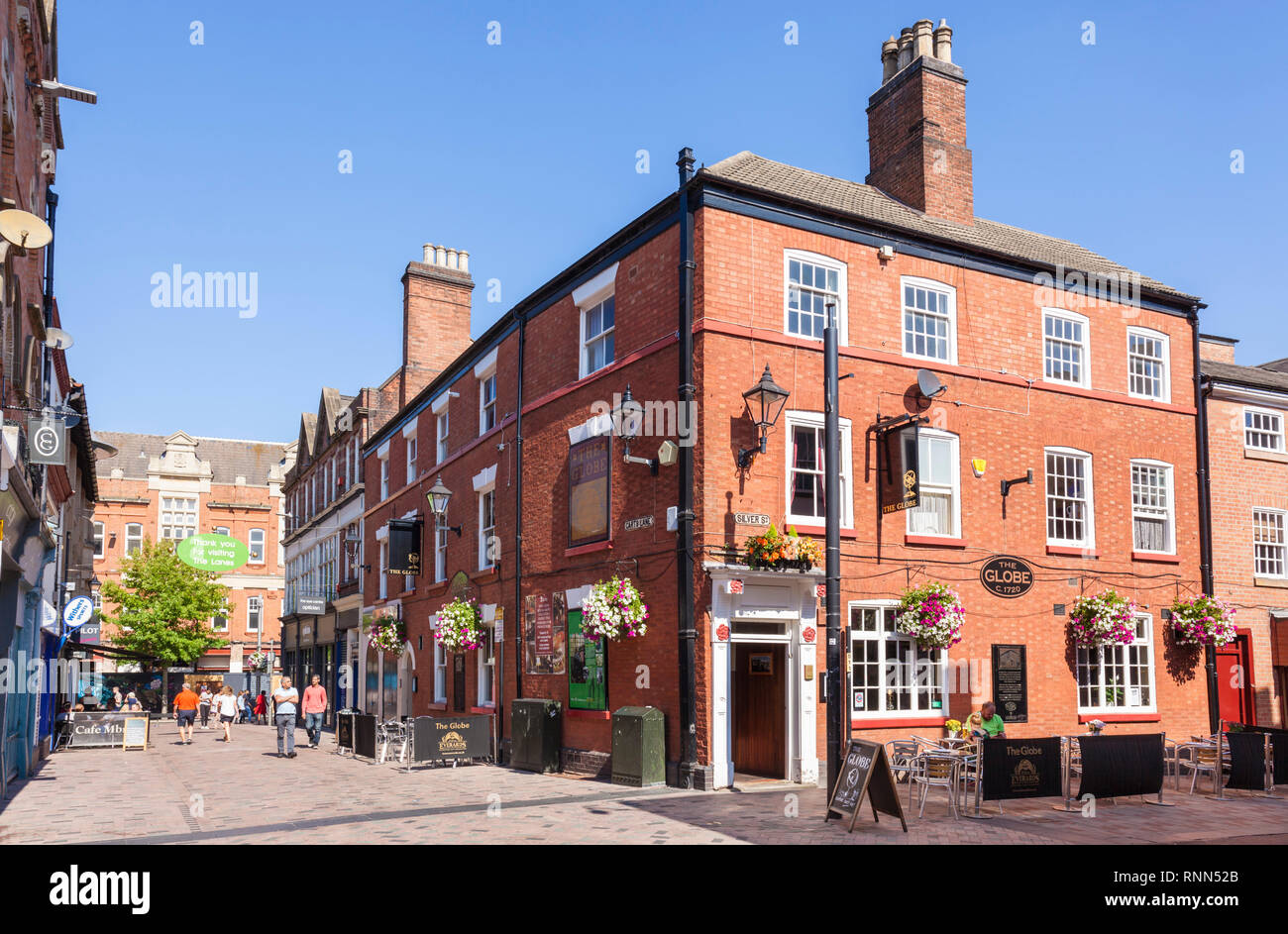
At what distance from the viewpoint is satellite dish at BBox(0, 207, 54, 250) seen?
11.8 m

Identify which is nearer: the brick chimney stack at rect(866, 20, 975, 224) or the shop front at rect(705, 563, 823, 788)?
the shop front at rect(705, 563, 823, 788)

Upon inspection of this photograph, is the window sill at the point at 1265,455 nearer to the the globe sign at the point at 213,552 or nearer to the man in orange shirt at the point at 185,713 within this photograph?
the the globe sign at the point at 213,552

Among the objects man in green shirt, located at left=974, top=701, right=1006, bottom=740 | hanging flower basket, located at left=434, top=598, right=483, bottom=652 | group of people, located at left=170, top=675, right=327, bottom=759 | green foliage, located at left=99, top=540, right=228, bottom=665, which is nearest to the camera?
man in green shirt, located at left=974, top=701, right=1006, bottom=740

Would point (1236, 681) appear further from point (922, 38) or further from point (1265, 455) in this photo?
point (922, 38)

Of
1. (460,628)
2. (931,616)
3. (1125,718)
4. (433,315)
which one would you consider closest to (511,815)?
(931,616)

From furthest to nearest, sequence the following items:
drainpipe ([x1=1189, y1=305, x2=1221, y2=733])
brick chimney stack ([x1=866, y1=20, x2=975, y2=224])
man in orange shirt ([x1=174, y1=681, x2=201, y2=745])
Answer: man in orange shirt ([x1=174, y1=681, x2=201, y2=745])
brick chimney stack ([x1=866, y1=20, x2=975, y2=224])
drainpipe ([x1=1189, y1=305, x2=1221, y2=733])

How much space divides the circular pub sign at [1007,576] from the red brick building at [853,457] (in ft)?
0.34

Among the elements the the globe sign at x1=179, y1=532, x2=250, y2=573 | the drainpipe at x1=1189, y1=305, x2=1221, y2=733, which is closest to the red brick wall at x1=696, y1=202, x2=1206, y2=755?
the drainpipe at x1=1189, y1=305, x2=1221, y2=733

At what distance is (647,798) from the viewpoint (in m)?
13.9

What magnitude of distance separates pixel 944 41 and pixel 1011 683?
1194 cm

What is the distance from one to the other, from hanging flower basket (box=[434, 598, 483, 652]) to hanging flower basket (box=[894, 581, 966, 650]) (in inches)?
360

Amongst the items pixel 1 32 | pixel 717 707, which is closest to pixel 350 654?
pixel 717 707

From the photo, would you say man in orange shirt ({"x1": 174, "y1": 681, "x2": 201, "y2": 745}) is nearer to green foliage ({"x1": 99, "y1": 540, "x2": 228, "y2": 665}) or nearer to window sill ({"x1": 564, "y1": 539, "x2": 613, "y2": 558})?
window sill ({"x1": 564, "y1": 539, "x2": 613, "y2": 558})

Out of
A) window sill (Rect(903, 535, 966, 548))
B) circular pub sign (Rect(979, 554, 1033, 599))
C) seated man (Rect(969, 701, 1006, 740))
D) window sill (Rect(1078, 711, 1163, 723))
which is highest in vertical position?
window sill (Rect(903, 535, 966, 548))
